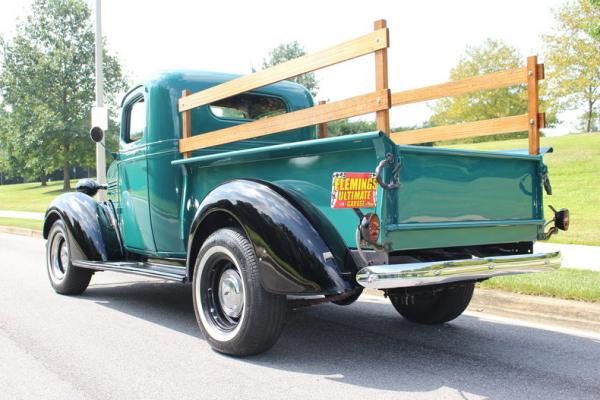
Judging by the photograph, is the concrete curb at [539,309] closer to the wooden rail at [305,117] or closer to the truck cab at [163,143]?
the truck cab at [163,143]

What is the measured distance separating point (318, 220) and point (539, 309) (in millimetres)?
2673

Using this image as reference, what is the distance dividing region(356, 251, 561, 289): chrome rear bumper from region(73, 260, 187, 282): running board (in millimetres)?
1715

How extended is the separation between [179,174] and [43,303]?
219 cm

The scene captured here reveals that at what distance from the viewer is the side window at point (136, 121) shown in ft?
17.8

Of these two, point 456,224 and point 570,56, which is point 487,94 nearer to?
point 570,56

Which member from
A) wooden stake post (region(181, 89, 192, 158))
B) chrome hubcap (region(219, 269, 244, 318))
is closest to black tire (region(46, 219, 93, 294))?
wooden stake post (region(181, 89, 192, 158))

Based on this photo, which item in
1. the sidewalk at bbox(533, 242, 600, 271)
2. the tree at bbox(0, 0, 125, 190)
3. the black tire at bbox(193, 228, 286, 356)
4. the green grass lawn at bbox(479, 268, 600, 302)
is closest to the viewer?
the black tire at bbox(193, 228, 286, 356)

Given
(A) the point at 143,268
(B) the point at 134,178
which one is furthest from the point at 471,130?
(B) the point at 134,178

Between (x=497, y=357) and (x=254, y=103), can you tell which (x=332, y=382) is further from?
(x=254, y=103)

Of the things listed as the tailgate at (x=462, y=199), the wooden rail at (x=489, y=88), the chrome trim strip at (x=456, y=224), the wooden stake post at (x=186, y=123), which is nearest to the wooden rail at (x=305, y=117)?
the wooden stake post at (x=186, y=123)

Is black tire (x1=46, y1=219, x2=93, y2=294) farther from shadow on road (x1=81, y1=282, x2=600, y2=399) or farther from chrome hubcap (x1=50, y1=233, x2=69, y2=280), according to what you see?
shadow on road (x1=81, y1=282, x2=600, y2=399)

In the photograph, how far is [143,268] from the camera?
4969mm

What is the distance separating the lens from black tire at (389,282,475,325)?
4.66 metres

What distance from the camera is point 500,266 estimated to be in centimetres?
360
